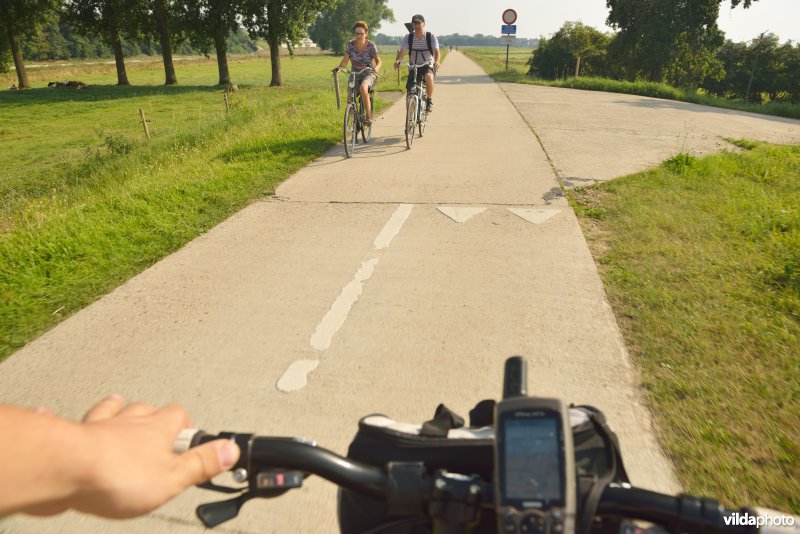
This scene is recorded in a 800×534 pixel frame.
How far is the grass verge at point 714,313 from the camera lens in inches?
90.5

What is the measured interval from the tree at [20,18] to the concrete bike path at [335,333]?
40.2 meters

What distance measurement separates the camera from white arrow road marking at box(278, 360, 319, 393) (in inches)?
114

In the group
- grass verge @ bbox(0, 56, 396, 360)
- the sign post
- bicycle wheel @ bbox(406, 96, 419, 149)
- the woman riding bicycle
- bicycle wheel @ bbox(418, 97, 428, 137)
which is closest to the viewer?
grass verge @ bbox(0, 56, 396, 360)

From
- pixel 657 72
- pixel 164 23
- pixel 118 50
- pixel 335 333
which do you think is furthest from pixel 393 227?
pixel 118 50

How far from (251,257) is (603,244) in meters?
3.40

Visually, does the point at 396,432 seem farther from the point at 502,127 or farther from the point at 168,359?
the point at 502,127

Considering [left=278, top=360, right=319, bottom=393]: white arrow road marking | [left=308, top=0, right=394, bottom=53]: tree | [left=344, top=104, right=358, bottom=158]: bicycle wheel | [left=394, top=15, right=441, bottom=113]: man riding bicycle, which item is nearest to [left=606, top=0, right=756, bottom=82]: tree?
[left=394, top=15, right=441, bottom=113]: man riding bicycle

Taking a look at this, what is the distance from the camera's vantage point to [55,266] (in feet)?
14.6

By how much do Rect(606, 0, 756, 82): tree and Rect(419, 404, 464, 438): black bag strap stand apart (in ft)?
122

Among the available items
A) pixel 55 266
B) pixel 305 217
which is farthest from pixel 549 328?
pixel 55 266

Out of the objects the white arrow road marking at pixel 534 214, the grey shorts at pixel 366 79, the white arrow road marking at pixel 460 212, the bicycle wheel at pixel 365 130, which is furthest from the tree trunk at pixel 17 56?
the white arrow road marking at pixel 534 214

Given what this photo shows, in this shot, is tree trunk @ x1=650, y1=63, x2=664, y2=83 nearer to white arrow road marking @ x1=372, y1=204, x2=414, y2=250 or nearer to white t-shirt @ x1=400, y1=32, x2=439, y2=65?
white t-shirt @ x1=400, y1=32, x2=439, y2=65

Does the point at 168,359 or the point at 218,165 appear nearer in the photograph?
the point at 168,359

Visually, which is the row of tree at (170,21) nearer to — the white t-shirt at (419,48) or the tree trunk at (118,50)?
the tree trunk at (118,50)
